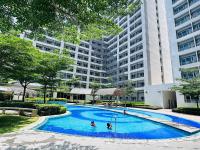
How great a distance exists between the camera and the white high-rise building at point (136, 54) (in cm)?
5275

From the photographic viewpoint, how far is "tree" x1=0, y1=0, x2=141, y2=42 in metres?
6.48

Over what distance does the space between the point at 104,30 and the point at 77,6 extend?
7.99 ft

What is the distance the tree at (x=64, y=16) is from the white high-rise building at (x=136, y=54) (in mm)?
35736

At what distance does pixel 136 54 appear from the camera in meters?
57.6

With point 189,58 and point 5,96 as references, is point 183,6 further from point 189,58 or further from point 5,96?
point 5,96

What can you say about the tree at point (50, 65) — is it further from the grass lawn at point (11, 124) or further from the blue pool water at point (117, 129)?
the grass lawn at point (11, 124)

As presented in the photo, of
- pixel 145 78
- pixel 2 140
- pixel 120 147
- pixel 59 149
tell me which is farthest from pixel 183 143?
pixel 145 78

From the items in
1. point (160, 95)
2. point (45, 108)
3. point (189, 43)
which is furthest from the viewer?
point (160, 95)

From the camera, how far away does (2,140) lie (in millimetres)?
8039

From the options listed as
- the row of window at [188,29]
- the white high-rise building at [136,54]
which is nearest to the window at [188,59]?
the row of window at [188,29]

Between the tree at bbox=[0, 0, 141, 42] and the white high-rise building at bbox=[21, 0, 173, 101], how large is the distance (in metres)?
35.7

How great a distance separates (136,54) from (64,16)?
52.0 metres

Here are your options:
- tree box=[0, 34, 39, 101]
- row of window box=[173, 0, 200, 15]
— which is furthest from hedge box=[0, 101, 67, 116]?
row of window box=[173, 0, 200, 15]

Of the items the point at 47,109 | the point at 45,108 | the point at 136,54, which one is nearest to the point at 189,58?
the point at 136,54
